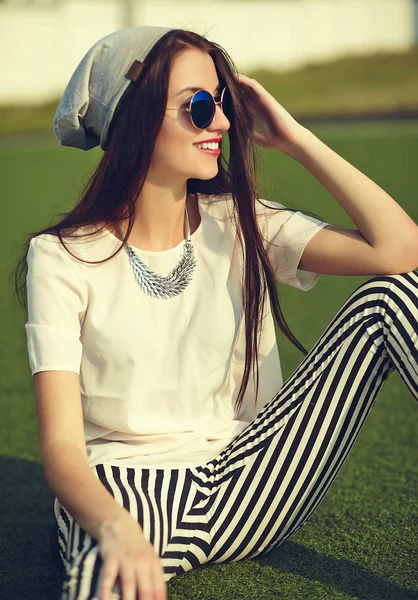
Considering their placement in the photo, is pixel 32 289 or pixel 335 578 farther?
pixel 335 578

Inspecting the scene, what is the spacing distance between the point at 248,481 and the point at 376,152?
36.0 feet

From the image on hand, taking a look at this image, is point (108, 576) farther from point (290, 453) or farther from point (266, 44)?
point (266, 44)

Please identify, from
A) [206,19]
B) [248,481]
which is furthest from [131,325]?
[206,19]

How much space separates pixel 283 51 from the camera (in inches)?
1196

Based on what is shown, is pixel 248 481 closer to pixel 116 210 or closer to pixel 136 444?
pixel 136 444

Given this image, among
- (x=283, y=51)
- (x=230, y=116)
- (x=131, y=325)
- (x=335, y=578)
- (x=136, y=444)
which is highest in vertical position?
(x=283, y=51)

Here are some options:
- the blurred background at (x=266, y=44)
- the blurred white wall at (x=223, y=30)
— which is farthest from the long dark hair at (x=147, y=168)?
the blurred white wall at (x=223, y=30)

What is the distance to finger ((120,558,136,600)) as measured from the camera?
1963 mm

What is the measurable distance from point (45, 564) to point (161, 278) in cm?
94

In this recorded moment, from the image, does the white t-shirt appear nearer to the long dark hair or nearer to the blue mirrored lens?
the long dark hair

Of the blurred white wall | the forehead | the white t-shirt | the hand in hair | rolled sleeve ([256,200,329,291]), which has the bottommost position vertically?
the white t-shirt

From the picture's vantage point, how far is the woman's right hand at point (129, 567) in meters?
1.97

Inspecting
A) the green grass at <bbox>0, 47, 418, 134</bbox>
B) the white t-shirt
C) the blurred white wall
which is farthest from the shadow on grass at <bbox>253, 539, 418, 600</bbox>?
the blurred white wall

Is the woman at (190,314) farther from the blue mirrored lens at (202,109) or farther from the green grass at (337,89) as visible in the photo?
the green grass at (337,89)
